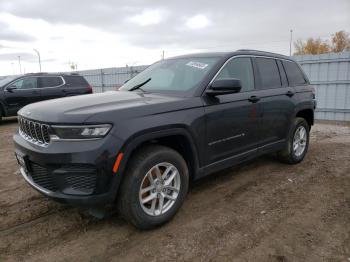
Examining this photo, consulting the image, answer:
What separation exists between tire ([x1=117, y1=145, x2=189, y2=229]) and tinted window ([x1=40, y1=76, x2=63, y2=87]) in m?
9.48

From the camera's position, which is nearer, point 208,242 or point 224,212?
point 208,242

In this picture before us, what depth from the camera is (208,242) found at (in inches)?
111

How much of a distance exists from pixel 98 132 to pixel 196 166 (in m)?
1.27

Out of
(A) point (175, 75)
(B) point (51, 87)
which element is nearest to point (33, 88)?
(B) point (51, 87)

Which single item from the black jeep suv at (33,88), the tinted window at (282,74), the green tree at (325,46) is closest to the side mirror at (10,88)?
the black jeep suv at (33,88)

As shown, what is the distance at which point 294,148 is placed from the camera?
5148mm

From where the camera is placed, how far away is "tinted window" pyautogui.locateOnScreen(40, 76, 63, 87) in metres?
11.0

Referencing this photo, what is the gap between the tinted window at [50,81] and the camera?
36.0 feet

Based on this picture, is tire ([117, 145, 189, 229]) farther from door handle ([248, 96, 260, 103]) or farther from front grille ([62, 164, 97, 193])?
door handle ([248, 96, 260, 103])

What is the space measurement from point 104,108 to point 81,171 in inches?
24.6

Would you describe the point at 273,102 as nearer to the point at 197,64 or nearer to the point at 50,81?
the point at 197,64

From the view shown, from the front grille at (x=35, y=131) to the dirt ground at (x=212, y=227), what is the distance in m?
0.97

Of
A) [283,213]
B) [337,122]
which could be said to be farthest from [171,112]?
[337,122]

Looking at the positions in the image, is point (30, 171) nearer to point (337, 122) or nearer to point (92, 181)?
point (92, 181)
